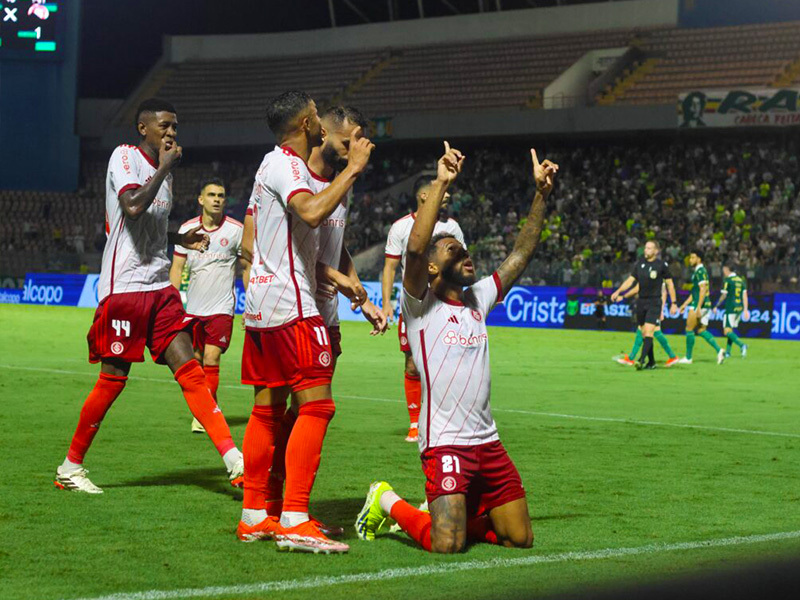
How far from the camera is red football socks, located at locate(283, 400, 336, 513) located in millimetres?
6391

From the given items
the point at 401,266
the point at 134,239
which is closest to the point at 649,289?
the point at 401,266

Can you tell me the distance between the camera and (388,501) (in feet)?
22.0

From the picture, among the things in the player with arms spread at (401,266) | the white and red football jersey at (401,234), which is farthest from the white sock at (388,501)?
the white and red football jersey at (401,234)

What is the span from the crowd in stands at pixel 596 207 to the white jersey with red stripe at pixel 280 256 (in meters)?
25.2

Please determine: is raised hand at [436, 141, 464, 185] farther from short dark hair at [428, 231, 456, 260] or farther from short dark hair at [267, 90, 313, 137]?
short dark hair at [267, 90, 313, 137]

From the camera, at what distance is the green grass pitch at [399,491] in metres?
5.75

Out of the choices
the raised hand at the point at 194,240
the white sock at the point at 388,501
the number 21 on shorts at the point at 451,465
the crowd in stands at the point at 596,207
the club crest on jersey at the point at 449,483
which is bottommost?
the white sock at the point at 388,501

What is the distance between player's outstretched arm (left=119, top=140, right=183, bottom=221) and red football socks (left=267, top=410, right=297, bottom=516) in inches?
65.5

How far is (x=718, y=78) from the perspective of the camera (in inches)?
1747

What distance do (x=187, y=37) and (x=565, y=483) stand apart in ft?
179

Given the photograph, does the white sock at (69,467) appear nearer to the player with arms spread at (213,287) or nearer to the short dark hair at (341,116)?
the short dark hair at (341,116)

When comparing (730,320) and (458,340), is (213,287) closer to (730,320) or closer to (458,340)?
(458,340)

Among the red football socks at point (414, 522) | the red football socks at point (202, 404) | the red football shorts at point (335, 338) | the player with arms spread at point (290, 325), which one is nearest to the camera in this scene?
the player with arms spread at point (290, 325)

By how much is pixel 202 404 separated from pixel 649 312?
13.7 metres
